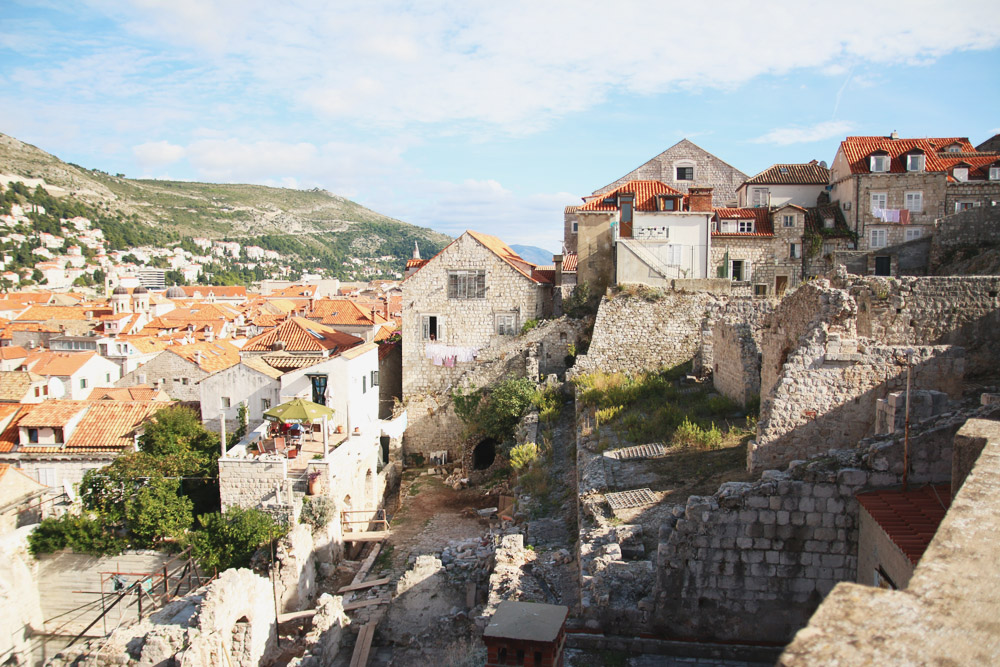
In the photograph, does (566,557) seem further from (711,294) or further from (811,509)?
(711,294)

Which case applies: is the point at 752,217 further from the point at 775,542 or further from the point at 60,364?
the point at 60,364

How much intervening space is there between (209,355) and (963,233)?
34.4 meters

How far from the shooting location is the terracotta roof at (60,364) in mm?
35625

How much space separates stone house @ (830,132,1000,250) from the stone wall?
165 centimetres

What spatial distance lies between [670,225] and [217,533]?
18.0 m

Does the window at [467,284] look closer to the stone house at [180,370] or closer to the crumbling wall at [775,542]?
the stone house at [180,370]

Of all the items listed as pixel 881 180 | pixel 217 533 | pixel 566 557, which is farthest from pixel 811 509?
pixel 881 180

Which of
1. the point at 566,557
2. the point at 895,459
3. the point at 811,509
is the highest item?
the point at 895,459

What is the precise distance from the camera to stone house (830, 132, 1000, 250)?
25312 mm

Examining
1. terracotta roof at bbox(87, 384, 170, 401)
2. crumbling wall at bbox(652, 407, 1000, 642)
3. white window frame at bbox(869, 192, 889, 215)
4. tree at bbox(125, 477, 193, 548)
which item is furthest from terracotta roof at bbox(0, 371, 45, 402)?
white window frame at bbox(869, 192, 889, 215)

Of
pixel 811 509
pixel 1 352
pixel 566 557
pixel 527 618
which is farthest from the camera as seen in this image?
pixel 1 352

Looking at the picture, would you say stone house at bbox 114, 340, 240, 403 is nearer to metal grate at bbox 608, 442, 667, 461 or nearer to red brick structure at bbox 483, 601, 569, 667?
metal grate at bbox 608, 442, 667, 461

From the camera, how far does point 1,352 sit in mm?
42375

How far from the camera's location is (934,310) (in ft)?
41.8
